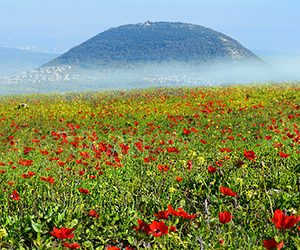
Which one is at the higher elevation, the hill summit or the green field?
the hill summit

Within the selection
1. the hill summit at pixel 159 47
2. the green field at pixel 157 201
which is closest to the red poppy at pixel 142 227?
the green field at pixel 157 201

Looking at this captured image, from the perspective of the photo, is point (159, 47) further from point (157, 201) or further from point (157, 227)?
point (157, 227)

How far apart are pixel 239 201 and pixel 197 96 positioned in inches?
699

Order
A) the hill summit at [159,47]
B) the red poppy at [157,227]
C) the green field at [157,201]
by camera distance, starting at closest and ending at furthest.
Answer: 1. the red poppy at [157,227]
2. the green field at [157,201]
3. the hill summit at [159,47]

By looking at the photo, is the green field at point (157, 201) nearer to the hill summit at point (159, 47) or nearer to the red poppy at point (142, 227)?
the red poppy at point (142, 227)

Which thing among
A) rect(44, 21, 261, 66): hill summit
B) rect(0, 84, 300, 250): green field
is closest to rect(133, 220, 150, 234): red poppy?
rect(0, 84, 300, 250): green field

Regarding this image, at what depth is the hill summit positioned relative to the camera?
9500 cm

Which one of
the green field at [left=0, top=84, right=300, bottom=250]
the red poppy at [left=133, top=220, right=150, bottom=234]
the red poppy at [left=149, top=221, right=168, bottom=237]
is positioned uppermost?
the red poppy at [left=149, top=221, right=168, bottom=237]

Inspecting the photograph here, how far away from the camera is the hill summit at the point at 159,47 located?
95000 millimetres

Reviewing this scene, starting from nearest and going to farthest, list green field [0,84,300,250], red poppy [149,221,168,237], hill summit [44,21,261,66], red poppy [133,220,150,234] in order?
red poppy [149,221,168,237]
red poppy [133,220,150,234]
green field [0,84,300,250]
hill summit [44,21,261,66]

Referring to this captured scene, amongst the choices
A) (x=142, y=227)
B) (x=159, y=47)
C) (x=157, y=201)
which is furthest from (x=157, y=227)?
(x=159, y=47)

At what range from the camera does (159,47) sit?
103438 mm

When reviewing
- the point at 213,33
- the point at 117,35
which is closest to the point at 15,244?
the point at 213,33

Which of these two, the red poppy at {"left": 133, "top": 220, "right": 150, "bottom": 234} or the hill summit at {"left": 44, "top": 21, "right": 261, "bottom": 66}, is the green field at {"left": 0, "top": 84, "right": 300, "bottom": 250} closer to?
the red poppy at {"left": 133, "top": 220, "right": 150, "bottom": 234}
